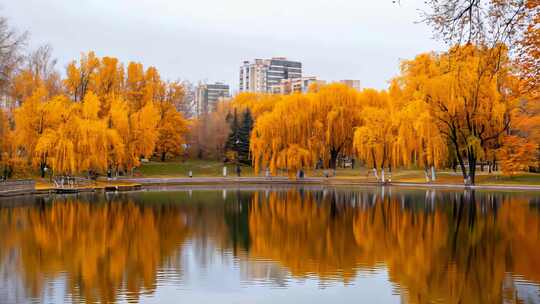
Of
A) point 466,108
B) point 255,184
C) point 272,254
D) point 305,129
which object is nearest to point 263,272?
point 272,254

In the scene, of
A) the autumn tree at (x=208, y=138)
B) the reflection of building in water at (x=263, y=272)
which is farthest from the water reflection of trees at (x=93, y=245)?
the autumn tree at (x=208, y=138)

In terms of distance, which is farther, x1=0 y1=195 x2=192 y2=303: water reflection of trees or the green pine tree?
the green pine tree

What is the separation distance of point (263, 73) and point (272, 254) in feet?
555

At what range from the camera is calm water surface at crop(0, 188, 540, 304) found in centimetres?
1223

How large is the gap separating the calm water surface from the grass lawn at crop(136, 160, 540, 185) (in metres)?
18.8

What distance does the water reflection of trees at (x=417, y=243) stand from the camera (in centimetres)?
1323

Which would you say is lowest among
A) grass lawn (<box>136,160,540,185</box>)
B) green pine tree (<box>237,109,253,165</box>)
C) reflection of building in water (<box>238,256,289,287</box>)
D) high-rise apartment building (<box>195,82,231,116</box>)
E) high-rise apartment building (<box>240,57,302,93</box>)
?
reflection of building in water (<box>238,256,289,287</box>)

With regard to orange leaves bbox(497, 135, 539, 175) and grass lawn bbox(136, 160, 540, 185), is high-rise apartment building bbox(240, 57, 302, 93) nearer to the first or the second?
grass lawn bbox(136, 160, 540, 185)

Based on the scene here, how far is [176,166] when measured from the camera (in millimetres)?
64688

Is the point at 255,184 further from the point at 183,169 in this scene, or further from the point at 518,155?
the point at 518,155

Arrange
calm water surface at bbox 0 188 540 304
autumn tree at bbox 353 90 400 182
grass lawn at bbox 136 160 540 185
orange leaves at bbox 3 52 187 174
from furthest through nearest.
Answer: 1. autumn tree at bbox 353 90 400 182
2. grass lawn at bbox 136 160 540 185
3. orange leaves at bbox 3 52 187 174
4. calm water surface at bbox 0 188 540 304

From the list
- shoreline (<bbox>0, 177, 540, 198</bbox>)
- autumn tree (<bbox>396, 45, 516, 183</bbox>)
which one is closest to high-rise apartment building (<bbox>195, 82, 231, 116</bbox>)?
shoreline (<bbox>0, 177, 540, 198</bbox>)

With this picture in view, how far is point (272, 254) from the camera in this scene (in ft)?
55.7

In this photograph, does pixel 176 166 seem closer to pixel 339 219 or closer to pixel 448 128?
pixel 448 128
